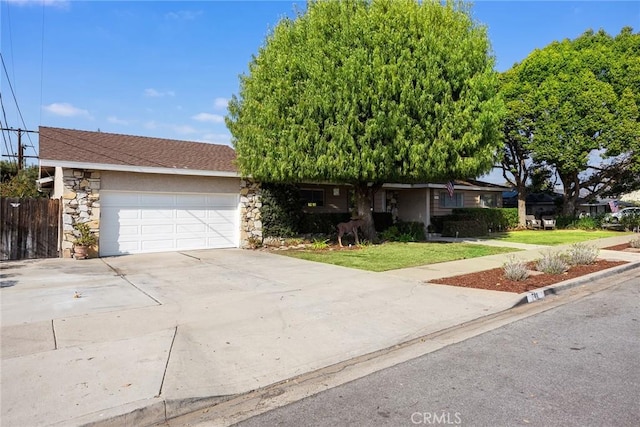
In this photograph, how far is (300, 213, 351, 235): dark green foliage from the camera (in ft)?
57.5

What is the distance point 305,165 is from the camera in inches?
534

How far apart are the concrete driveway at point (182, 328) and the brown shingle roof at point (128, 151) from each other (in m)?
4.44

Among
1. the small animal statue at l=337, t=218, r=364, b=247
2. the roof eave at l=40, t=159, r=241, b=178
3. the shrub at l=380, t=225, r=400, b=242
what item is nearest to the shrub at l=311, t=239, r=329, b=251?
the small animal statue at l=337, t=218, r=364, b=247

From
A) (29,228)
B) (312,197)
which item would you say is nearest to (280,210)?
(312,197)

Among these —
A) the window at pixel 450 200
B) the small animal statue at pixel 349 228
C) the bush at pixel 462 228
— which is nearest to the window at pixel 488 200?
the window at pixel 450 200

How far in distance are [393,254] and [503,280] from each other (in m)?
4.82

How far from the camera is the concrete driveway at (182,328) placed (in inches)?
153

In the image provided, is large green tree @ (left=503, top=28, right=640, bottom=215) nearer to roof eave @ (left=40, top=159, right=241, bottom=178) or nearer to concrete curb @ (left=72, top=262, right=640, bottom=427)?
roof eave @ (left=40, top=159, right=241, bottom=178)

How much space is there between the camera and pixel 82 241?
12.7 meters

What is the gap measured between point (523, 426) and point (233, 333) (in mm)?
3618

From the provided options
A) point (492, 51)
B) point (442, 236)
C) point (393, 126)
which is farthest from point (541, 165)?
point (393, 126)

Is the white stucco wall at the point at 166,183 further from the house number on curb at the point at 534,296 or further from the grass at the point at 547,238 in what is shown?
the grass at the point at 547,238

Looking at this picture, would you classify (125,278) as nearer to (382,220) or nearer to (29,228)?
(29,228)

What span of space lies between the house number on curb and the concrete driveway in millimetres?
557
